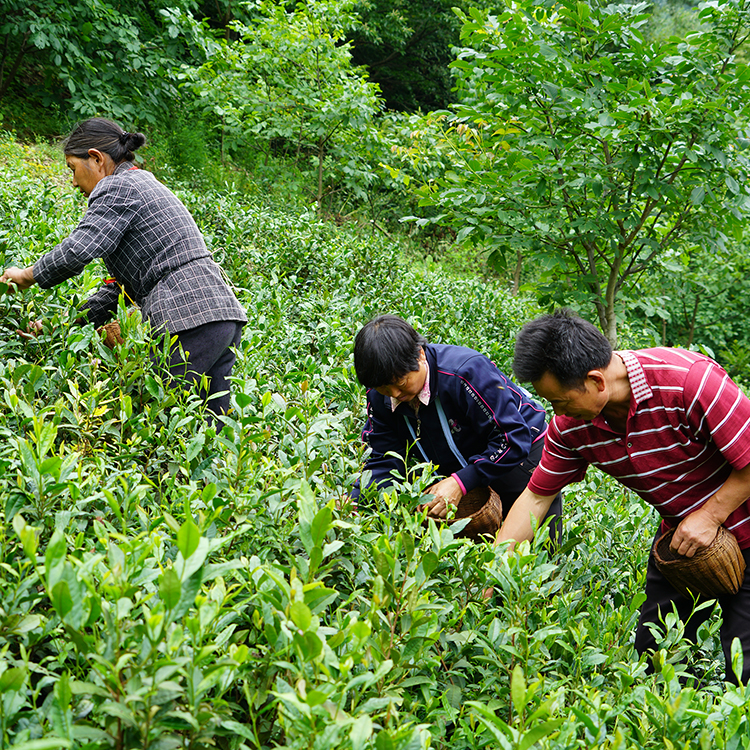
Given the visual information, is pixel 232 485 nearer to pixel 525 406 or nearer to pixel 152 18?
pixel 525 406

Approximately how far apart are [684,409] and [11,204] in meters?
4.63

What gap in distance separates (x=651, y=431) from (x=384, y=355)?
1.05 meters

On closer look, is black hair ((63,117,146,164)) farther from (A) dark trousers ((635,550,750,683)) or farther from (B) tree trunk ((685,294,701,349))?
(B) tree trunk ((685,294,701,349))

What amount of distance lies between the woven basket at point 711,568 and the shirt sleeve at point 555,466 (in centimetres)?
45

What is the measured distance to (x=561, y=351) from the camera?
7.66 ft

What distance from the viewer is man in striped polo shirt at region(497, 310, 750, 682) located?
2.34 meters

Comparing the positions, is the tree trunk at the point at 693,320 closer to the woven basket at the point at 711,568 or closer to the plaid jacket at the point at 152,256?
the woven basket at the point at 711,568

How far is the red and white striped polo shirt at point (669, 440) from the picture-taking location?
2.33 meters

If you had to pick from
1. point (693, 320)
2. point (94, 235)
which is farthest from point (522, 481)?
point (693, 320)

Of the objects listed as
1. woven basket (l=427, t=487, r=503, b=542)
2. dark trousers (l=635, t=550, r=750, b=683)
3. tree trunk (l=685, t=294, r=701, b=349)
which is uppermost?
woven basket (l=427, t=487, r=503, b=542)

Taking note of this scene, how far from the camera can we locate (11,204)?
187 inches

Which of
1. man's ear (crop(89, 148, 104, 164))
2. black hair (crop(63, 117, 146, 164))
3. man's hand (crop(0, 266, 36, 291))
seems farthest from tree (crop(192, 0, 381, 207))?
man's hand (crop(0, 266, 36, 291))

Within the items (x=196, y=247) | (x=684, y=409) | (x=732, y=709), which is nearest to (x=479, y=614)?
(x=732, y=709)

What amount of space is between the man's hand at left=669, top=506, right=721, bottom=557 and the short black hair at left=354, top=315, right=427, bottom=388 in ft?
3.91
